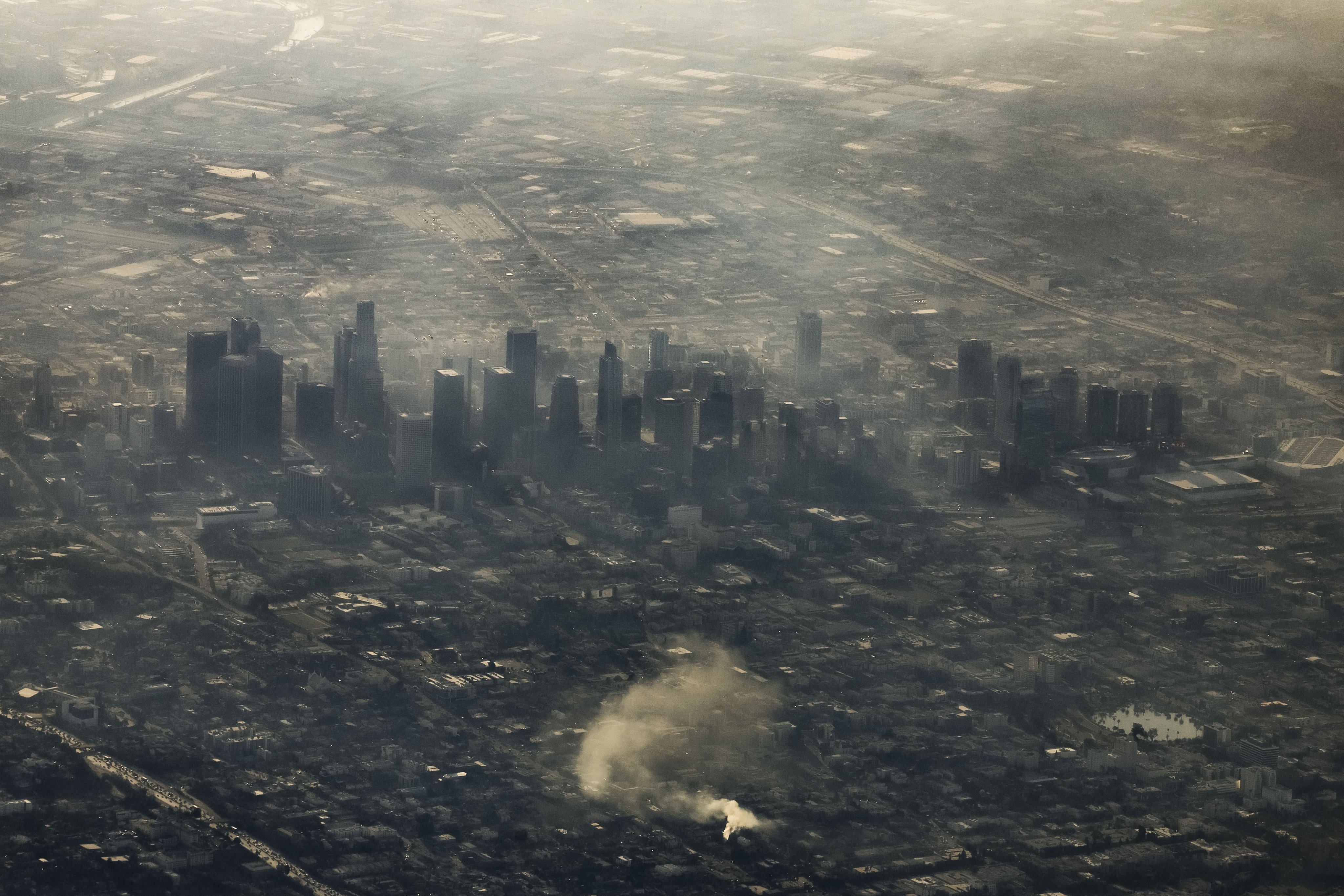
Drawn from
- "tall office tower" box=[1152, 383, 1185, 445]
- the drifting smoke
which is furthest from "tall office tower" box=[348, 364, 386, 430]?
"tall office tower" box=[1152, 383, 1185, 445]

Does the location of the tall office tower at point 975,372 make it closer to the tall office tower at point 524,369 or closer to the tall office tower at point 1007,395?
the tall office tower at point 1007,395

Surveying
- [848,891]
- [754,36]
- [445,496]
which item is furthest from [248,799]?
[754,36]

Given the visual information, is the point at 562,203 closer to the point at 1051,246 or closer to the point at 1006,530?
the point at 1051,246

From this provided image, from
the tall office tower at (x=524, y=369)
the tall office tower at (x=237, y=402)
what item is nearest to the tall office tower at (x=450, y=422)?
the tall office tower at (x=524, y=369)

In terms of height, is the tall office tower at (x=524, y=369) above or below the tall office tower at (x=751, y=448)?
above

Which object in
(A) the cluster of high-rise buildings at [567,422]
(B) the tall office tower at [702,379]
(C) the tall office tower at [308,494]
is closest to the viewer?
(C) the tall office tower at [308,494]

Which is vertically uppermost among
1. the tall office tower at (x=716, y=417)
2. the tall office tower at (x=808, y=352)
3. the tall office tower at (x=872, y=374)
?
the tall office tower at (x=716, y=417)

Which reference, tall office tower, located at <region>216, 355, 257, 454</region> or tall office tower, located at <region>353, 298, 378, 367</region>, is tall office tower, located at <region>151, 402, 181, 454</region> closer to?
tall office tower, located at <region>216, 355, 257, 454</region>

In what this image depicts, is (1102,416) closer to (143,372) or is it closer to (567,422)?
(567,422)

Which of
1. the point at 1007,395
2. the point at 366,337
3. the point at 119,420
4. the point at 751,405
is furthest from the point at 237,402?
the point at 1007,395
